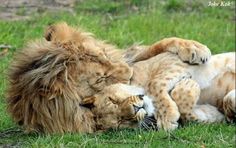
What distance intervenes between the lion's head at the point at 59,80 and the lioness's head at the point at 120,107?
0.19 feet

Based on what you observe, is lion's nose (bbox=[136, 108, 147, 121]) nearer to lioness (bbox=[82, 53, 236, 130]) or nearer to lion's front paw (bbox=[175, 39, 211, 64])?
lioness (bbox=[82, 53, 236, 130])

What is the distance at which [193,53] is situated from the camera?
5.74 meters

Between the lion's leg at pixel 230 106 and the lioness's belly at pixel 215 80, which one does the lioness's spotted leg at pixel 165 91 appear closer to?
the lioness's belly at pixel 215 80

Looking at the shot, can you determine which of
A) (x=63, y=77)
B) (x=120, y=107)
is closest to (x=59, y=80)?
(x=63, y=77)

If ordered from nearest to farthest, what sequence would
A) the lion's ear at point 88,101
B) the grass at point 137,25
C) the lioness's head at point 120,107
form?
1. the lioness's head at point 120,107
2. the lion's ear at point 88,101
3. the grass at point 137,25

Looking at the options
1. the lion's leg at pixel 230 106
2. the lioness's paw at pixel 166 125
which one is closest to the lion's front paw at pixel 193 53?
the lion's leg at pixel 230 106

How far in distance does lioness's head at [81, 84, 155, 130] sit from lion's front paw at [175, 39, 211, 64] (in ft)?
1.60

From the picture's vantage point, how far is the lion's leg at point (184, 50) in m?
5.74

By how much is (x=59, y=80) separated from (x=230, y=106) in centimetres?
133

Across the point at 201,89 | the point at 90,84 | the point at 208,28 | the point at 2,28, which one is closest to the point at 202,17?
the point at 208,28

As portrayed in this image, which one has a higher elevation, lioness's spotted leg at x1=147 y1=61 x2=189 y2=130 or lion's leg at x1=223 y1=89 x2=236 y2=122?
lioness's spotted leg at x1=147 y1=61 x2=189 y2=130

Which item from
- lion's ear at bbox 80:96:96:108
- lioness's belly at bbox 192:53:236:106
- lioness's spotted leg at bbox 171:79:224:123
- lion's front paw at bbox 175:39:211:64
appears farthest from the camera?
lioness's belly at bbox 192:53:236:106

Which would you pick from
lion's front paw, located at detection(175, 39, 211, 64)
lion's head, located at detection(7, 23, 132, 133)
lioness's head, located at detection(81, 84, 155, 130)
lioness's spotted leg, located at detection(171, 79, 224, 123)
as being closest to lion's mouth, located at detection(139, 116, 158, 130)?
lioness's head, located at detection(81, 84, 155, 130)

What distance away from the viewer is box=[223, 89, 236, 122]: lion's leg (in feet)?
18.9
